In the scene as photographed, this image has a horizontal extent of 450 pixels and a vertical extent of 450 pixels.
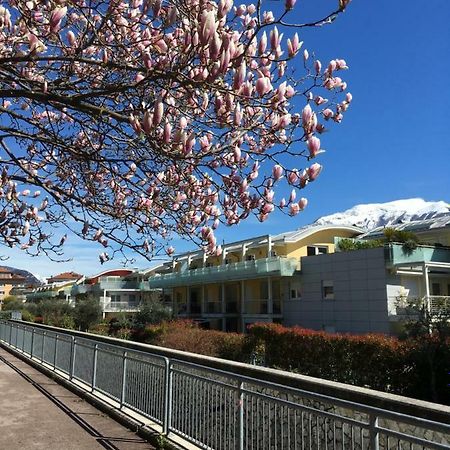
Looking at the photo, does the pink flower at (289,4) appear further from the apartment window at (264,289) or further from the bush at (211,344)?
the apartment window at (264,289)

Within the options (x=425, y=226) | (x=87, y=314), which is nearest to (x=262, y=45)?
(x=425, y=226)

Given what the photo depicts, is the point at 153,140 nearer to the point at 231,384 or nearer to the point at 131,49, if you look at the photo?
the point at 131,49

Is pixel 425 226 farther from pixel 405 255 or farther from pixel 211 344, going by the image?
pixel 211 344

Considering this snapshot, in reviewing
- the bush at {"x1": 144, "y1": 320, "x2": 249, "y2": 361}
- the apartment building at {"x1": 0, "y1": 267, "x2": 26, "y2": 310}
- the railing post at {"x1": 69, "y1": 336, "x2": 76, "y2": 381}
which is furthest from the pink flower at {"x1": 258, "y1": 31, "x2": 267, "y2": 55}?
the apartment building at {"x1": 0, "y1": 267, "x2": 26, "y2": 310}

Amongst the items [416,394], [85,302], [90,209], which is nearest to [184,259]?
[85,302]

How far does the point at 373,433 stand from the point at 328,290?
31005 mm

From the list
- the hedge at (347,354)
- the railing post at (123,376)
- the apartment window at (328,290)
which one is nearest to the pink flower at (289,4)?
the railing post at (123,376)

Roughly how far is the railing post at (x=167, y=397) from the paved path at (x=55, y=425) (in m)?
0.33

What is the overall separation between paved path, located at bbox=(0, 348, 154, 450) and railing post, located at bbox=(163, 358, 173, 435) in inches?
12.8

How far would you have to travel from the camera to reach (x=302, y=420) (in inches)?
175

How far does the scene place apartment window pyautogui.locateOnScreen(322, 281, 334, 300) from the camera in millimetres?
33406

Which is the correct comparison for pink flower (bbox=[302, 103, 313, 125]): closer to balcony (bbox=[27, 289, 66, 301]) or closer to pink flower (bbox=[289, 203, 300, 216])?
pink flower (bbox=[289, 203, 300, 216])

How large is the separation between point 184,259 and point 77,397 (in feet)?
143

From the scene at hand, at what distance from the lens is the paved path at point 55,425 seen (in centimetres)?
619
